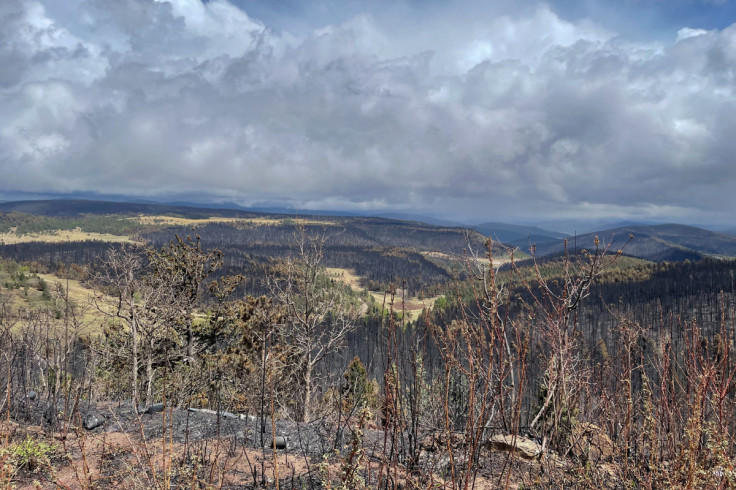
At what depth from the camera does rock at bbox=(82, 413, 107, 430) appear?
9562 millimetres

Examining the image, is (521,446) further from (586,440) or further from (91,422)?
(91,422)

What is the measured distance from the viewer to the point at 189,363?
21641 millimetres

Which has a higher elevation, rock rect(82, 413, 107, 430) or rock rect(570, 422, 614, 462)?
rock rect(570, 422, 614, 462)

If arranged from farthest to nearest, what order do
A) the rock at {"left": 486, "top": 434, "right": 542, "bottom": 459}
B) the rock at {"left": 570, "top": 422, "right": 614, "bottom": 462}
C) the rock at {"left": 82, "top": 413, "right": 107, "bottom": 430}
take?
the rock at {"left": 82, "top": 413, "right": 107, "bottom": 430} < the rock at {"left": 486, "top": 434, "right": 542, "bottom": 459} < the rock at {"left": 570, "top": 422, "right": 614, "bottom": 462}

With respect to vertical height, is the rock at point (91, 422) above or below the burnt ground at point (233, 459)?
below

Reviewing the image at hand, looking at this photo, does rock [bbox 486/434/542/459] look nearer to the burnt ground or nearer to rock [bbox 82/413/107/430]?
the burnt ground

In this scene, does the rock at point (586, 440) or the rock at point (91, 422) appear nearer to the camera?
the rock at point (586, 440)

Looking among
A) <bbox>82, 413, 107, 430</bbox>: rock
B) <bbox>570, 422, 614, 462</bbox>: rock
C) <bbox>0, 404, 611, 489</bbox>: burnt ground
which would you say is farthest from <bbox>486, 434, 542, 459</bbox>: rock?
<bbox>82, 413, 107, 430</bbox>: rock

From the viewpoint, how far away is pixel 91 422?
9.72m

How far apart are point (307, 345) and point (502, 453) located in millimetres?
11600

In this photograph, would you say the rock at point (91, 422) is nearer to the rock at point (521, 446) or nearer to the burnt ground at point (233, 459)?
the burnt ground at point (233, 459)

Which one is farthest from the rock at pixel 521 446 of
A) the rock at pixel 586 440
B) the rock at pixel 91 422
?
the rock at pixel 91 422

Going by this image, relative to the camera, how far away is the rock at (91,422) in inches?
376

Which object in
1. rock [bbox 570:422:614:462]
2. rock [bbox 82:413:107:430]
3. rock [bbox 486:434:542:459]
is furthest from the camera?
rock [bbox 82:413:107:430]
